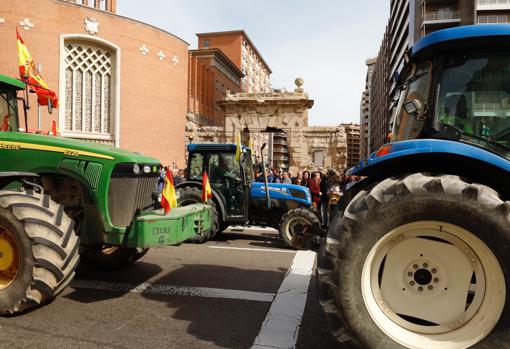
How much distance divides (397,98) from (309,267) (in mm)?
3078

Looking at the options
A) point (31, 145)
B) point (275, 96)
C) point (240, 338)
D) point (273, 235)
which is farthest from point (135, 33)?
point (240, 338)

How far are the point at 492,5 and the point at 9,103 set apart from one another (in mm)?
46677

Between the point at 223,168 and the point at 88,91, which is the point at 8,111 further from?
the point at 88,91

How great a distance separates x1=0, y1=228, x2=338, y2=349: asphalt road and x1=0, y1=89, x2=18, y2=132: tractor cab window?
Answer: 2.16 metres

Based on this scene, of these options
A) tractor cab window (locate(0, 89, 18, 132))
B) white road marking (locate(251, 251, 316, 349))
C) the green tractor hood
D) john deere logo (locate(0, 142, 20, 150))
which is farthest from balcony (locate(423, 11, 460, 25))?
john deere logo (locate(0, 142, 20, 150))

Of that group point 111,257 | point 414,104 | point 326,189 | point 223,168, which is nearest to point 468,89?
point 414,104

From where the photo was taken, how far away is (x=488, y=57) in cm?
297

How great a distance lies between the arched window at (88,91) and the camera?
23953mm

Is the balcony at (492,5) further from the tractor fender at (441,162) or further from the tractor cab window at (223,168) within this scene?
the tractor fender at (441,162)

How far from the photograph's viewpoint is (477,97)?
302cm

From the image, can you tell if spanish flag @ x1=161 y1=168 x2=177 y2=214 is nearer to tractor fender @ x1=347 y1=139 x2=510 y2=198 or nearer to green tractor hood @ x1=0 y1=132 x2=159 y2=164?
green tractor hood @ x1=0 y1=132 x2=159 y2=164

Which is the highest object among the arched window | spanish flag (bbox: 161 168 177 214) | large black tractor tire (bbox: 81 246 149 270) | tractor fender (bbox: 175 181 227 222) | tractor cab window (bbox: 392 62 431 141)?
the arched window

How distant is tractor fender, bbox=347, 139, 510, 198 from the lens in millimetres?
2748

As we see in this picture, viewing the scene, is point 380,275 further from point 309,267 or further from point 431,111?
point 309,267
